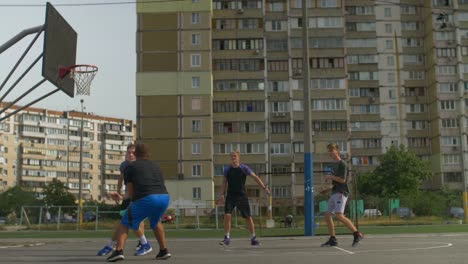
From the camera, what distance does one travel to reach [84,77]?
2041 centimetres

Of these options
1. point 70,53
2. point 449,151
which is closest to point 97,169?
point 449,151

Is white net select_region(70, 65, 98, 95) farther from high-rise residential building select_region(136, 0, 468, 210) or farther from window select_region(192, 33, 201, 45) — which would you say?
window select_region(192, 33, 201, 45)

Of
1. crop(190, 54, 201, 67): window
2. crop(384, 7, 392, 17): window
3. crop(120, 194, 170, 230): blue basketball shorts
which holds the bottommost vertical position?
crop(120, 194, 170, 230): blue basketball shorts

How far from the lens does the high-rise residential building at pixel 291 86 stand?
76.2 meters

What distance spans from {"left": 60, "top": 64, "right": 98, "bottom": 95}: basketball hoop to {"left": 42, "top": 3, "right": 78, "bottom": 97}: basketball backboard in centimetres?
19

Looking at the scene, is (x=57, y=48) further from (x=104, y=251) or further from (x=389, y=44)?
(x=389, y=44)

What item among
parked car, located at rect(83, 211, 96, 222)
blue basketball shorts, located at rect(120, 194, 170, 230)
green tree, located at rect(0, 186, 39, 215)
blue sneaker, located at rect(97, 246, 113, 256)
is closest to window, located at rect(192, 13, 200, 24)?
green tree, located at rect(0, 186, 39, 215)

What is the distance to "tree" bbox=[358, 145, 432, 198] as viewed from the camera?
74.9 metres

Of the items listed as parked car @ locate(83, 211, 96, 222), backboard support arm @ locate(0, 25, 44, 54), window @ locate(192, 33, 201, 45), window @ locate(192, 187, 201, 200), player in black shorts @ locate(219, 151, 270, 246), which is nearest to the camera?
player in black shorts @ locate(219, 151, 270, 246)

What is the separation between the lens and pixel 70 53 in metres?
18.6

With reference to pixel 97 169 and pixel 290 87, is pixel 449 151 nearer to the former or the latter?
pixel 290 87

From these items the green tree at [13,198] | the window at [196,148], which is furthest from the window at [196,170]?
the green tree at [13,198]

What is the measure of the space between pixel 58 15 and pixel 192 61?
195 ft

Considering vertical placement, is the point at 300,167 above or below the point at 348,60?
below
